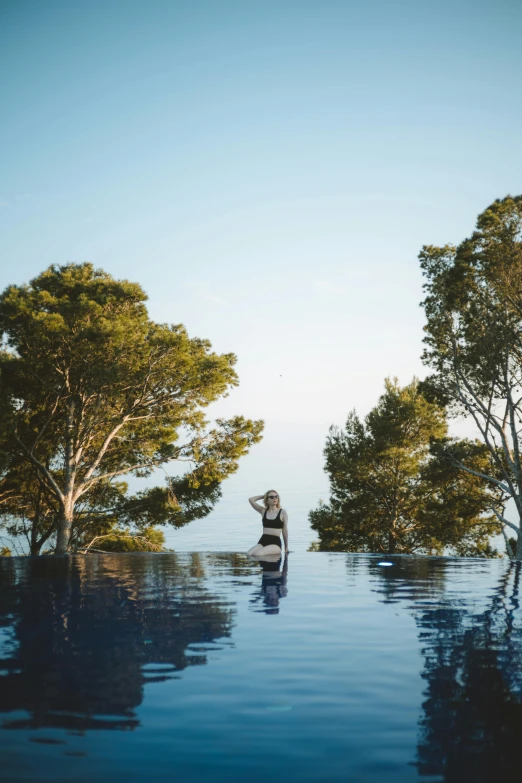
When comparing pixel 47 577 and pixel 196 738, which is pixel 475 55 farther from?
pixel 196 738

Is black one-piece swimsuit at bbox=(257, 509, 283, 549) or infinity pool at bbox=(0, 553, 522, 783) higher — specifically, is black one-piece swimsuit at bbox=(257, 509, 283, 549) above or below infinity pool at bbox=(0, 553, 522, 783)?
above

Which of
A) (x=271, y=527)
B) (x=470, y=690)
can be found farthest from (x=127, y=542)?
(x=470, y=690)

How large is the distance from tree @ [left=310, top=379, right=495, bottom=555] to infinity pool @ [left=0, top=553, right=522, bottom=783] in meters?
23.5

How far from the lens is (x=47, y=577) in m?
11.5

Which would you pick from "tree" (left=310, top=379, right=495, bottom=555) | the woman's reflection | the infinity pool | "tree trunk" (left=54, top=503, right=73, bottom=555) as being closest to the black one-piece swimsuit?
the woman's reflection

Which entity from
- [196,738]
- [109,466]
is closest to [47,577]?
[196,738]

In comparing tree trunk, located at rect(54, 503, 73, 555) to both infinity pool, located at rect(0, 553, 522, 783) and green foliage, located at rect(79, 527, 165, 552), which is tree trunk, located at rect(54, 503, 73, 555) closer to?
green foliage, located at rect(79, 527, 165, 552)

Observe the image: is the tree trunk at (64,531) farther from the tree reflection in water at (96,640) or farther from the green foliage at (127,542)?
the tree reflection in water at (96,640)

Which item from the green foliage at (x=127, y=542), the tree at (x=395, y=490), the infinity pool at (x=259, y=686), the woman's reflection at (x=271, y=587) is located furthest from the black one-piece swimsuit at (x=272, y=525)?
the tree at (x=395, y=490)

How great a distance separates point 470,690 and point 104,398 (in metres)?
21.5

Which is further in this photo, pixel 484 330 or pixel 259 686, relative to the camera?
pixel 484 330

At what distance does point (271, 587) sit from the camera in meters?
9.95

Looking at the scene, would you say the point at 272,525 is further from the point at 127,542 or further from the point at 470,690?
the point at 127,542

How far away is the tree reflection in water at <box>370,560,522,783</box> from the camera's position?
3.21 meters
